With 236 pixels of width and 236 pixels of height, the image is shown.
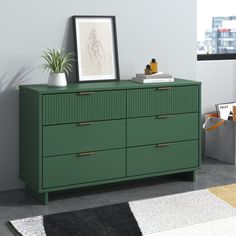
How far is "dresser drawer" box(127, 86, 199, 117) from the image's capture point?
13.9 ft

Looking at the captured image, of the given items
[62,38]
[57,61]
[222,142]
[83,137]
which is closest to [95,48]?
[62,38]

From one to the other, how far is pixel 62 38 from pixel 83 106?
652 mm

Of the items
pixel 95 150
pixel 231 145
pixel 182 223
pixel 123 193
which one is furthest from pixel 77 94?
pixel 231 145

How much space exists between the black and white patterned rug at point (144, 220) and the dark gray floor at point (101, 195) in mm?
141

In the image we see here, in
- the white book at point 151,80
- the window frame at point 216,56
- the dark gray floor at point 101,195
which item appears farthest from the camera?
the window frame at point 216,56

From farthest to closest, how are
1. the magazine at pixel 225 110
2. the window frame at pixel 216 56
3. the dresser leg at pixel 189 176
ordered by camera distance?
1. the window frame at pixel 216 56
2. the magazine at pixel 225 110
3. the dresser leg at pixel 189 176

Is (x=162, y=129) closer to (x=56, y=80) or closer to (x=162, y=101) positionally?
(x=162, y=101)

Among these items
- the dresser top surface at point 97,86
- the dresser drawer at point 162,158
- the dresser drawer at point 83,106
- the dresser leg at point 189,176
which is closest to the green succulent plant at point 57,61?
the dresser top surface at point 97,86

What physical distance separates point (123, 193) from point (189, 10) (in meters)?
1.65

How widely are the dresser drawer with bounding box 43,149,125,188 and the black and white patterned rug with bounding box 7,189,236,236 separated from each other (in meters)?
0.30

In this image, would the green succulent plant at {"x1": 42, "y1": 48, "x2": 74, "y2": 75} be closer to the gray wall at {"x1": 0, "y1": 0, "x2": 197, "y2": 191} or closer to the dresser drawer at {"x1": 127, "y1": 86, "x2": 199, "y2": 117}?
the gray wall at {"x1": 0, "y1": 0, "x2": 197, "y2": 191}

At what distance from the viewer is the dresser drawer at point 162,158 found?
4.31 metres

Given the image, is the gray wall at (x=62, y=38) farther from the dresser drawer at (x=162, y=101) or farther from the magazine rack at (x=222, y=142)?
the magazine rack at (x=222, y=142)

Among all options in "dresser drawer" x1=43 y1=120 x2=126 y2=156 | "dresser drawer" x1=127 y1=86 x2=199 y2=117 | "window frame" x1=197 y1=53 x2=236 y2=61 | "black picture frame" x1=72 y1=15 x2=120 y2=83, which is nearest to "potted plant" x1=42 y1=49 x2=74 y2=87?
"black picture frame" x1=72 y1=15 x2=120 y2=83
